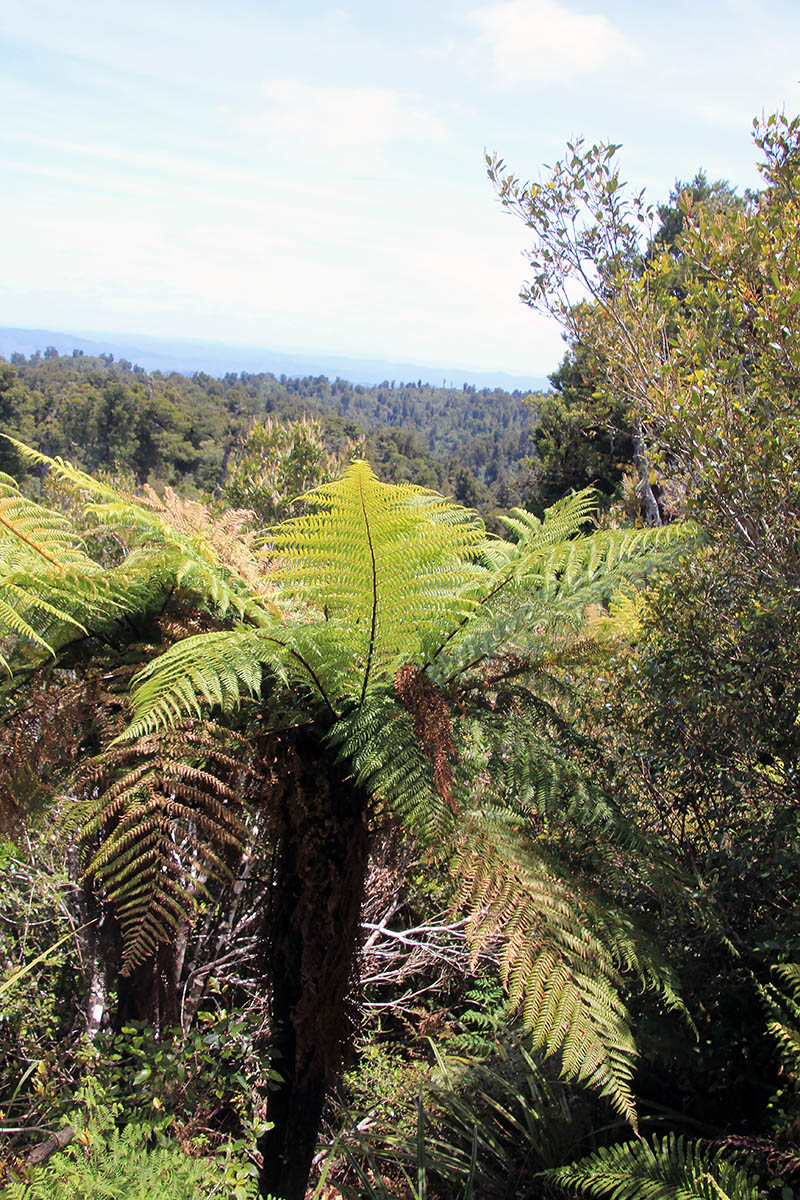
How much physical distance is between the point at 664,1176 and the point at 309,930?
105cm

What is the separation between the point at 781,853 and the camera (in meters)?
2.03

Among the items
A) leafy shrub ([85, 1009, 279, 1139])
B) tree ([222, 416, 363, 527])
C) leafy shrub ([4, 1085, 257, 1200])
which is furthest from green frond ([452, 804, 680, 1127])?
tree ([222, 416, 363, 527])

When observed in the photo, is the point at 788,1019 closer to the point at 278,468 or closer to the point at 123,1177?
the point at 123,1177

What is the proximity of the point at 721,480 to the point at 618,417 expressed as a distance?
9.63 m

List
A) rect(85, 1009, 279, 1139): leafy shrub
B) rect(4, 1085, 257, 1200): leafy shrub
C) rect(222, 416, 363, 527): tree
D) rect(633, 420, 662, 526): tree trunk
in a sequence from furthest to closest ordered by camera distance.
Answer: rect(222, 416, 363, 527): tree
rect(633, 420, 662, 526): tree trunk
rect(85, 1009, 279, 1139): leafy shrub
rect(4, 1085, 257, 1200): leafy shrub

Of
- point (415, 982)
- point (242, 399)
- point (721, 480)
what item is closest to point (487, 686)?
point (721, 480)

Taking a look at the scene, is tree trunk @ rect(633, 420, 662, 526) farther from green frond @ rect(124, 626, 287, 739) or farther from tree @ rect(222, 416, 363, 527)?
tree @ rect(222, 416, 363, 527)

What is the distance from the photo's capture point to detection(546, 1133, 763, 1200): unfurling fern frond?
1.65m

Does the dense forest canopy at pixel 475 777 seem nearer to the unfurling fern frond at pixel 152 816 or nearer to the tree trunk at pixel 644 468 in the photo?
the unfurling fern frond at pixel 152 816

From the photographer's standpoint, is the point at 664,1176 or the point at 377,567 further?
the point at 664,1176

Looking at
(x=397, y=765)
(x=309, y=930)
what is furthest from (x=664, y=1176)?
(x=397, y=765)

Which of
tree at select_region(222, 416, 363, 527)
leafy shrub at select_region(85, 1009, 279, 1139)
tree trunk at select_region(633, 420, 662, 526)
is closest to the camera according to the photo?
leafy shrub at select_region(85, 1009, 279, 1139)

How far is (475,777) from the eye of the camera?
174 cm

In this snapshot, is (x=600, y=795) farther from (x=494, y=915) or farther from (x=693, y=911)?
(x=693, y=911)
